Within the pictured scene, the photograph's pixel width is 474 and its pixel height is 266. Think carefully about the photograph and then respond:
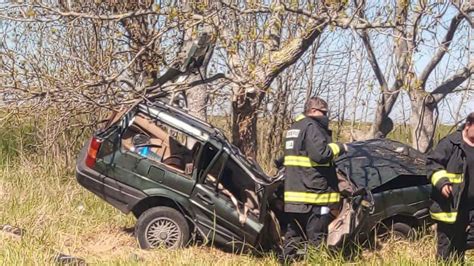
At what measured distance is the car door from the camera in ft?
23.2

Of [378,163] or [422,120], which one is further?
[422,120]

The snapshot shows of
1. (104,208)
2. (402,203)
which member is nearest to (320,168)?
(402,203)

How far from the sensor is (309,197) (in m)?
6.77

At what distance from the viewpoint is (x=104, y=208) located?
29.3 feet

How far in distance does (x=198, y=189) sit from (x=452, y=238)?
2541mm

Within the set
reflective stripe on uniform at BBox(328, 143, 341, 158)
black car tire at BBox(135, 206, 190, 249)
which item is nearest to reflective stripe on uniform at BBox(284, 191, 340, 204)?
reflective stripe on uniform at BBox(328, 143, 341, 158)

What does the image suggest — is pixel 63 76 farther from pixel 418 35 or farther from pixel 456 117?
pixel 456 117

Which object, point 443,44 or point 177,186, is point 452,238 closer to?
point 177,186

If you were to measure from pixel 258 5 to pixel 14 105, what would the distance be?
3.23 meters

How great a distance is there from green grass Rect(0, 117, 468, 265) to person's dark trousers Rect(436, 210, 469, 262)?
0.49ft

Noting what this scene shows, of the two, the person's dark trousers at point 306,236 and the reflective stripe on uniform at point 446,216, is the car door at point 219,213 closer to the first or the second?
the person's dark trousers at point 306,236

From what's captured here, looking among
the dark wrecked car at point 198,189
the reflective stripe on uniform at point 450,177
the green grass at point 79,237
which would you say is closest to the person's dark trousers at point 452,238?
the green grass at point 79,237

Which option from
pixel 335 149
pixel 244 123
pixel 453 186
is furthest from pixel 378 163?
pixel 244 123

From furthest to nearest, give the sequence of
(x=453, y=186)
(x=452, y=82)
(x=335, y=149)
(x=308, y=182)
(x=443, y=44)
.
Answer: (x=452, y=82) → (x=443, y=44) → (x=308, y=182) → (x=335, y=149) → (x=453, y=186)
